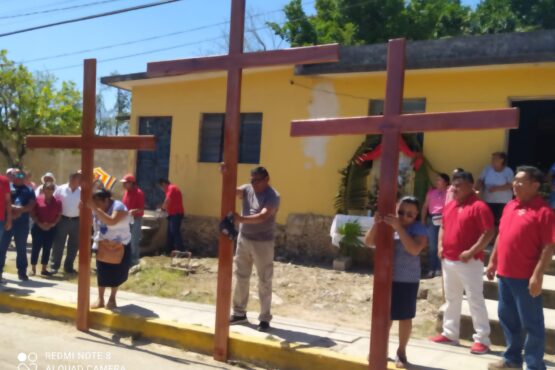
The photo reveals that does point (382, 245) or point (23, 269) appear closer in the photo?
point (382, 245)

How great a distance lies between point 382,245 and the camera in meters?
4.68

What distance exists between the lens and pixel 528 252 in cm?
467

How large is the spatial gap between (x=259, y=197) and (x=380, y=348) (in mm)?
2124

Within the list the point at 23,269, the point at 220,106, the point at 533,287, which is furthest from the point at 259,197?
the point at 220,106

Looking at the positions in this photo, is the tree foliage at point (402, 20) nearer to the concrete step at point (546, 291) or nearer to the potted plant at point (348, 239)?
the potted plant at point (348, 239)

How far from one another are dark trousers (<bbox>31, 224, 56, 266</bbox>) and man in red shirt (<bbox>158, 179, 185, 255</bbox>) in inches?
107

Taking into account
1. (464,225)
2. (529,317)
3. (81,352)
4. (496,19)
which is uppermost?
(496,19)

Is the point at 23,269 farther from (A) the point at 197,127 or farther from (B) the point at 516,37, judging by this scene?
(B) the point at 516,37

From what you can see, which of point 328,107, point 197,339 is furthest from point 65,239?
point 328,107

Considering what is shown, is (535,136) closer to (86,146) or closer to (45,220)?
(86,146)

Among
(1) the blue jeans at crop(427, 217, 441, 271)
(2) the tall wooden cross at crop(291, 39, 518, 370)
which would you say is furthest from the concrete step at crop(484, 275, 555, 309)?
(2) the tall wooden cross at crop(291, 39, 518, 370)

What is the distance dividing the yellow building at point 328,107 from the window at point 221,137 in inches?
0.9

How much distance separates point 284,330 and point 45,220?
199 inches

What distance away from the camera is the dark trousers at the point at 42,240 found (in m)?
9.40
